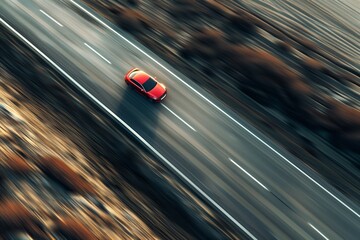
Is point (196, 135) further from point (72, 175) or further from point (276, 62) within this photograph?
point (72, 175)

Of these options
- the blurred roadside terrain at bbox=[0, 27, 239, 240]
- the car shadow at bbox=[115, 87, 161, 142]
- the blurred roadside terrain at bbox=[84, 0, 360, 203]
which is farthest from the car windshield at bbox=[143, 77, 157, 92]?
the blurred roadside terrain at bbox=[0, 27, 239, 240]

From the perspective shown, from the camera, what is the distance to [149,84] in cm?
2378

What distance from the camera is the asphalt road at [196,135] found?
2095cm

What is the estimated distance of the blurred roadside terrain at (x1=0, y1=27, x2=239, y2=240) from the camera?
16578mm

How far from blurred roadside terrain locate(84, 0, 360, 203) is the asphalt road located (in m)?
0.93

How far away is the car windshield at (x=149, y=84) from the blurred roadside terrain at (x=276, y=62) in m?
2.54

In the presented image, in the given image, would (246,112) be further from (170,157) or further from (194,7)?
(194,7)

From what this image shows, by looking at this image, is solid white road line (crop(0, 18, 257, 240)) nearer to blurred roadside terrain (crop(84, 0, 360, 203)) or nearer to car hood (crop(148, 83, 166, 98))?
car hood (crop(148, 83, 166, 98))

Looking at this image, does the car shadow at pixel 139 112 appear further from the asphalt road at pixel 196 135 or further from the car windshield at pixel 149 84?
the car windshield at pixel 149 84

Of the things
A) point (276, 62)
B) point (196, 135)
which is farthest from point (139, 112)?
point (276, 62)

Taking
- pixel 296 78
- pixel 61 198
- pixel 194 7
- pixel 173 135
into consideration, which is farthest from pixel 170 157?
pixel 194 7

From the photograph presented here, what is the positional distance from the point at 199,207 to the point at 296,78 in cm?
1083

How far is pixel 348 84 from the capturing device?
82.2 feet

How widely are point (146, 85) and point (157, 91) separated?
2.55 ft
